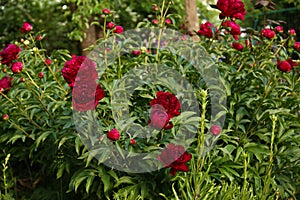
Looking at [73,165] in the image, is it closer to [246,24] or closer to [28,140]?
[28,140]

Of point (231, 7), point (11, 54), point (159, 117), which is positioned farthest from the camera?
point (11, 54)

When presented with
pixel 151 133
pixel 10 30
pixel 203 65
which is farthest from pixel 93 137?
pixel 10 30

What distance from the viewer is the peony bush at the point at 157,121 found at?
216 centimetres

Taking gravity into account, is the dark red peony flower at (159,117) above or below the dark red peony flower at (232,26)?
above

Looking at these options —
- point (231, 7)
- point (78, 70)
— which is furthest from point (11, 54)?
point (231, 7)

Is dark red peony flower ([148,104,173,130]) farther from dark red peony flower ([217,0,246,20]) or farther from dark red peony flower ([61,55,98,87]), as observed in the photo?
dark red peony flower ([217,0,246,20])

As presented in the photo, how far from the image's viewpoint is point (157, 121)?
6.13ft

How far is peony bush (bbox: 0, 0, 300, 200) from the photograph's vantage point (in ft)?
7.08

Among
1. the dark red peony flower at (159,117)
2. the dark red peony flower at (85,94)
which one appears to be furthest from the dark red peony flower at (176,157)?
A: the dark red peony flower at (85,94)

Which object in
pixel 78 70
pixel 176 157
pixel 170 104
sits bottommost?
pixel 176 157

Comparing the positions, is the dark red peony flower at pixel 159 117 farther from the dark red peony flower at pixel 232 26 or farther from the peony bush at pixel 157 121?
the dark red peony flower at pixel 232 26

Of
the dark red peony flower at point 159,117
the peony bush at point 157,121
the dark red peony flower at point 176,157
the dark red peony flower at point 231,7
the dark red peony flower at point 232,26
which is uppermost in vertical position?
the dark red peony flower at point 231,7

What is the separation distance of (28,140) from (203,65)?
4.55 ft

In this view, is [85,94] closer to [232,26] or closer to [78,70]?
[78,70]
